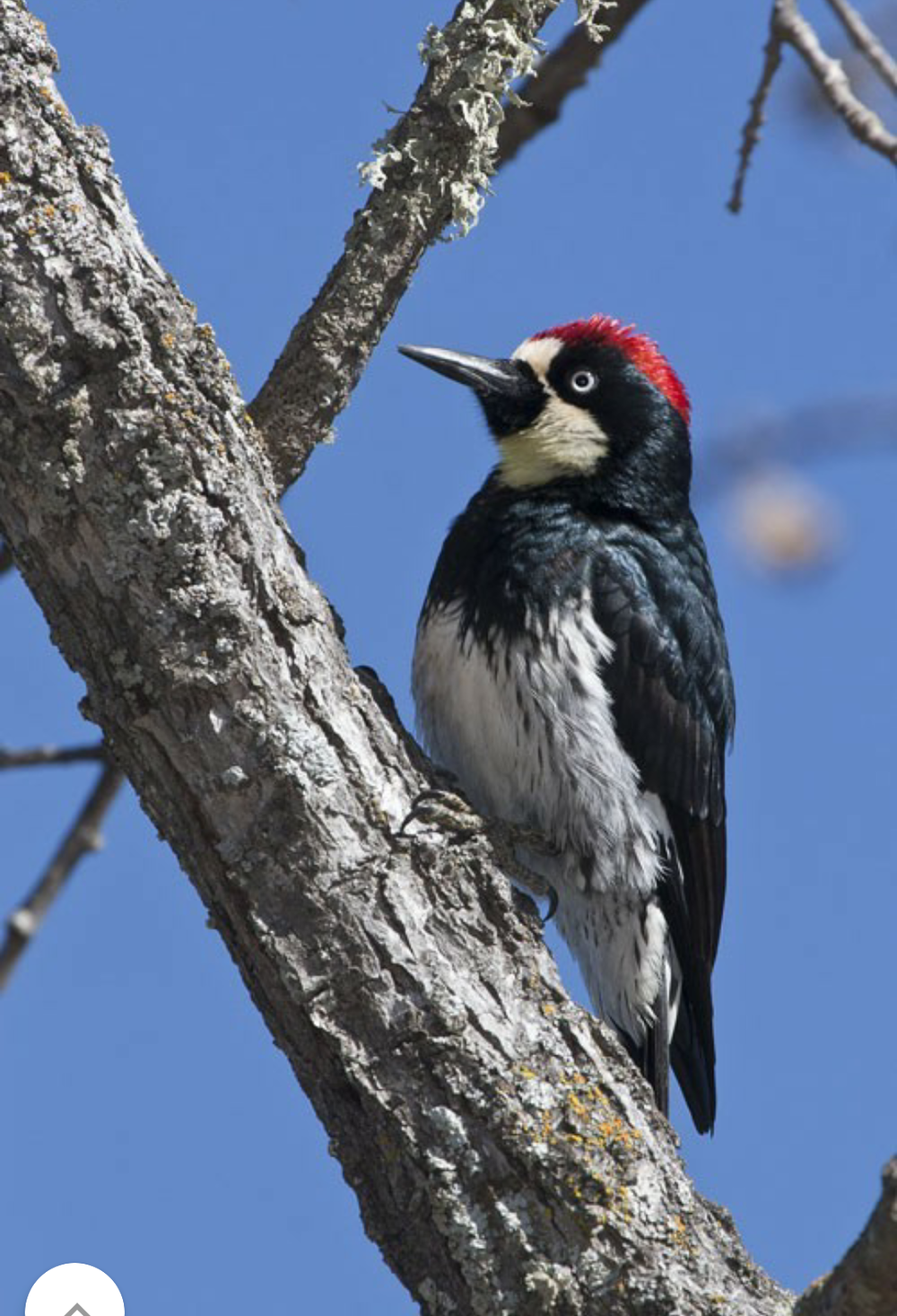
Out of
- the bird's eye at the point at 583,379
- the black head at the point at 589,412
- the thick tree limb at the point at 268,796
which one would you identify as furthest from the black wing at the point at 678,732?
the thick tree limb at the point at 268,796

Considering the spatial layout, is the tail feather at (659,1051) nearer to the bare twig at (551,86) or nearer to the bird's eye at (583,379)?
the bird's eye at (583,379)

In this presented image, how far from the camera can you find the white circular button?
3445mm

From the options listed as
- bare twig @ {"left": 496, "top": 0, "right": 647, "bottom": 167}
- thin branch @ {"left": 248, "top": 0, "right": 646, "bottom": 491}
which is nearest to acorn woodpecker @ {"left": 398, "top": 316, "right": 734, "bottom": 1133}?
bare twig @ {"left": 496, "top": 0, "right": 647, "bottom": 167}

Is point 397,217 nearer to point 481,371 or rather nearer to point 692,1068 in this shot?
point 481,371

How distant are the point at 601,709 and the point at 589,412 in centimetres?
92

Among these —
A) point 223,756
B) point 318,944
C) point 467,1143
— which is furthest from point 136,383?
point 467,1143

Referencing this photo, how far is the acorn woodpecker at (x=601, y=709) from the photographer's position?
12.5 feet

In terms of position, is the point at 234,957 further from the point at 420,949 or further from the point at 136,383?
the point at 136,383

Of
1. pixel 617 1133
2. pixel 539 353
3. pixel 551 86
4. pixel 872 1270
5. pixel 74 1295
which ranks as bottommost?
pixel 872 1270

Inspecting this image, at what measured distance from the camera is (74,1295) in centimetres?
355

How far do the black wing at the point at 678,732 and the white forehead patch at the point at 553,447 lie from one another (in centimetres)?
25

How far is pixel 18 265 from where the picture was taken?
2729mm

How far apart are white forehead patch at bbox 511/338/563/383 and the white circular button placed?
240cm

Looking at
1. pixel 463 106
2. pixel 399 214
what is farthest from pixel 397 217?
pixel 463 106
